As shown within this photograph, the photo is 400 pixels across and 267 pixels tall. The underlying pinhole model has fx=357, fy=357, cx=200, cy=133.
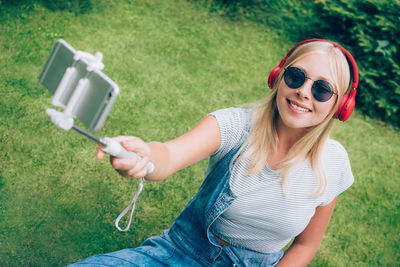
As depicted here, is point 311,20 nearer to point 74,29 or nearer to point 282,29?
point 282,29

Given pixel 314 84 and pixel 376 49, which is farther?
pixel 376 49

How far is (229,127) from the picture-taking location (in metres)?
1.98

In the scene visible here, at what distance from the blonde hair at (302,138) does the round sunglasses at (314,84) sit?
0.07 m

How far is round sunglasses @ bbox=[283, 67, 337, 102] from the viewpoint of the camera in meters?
1.98

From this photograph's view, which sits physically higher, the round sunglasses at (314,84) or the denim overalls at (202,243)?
the round sunglasses at (314,84)

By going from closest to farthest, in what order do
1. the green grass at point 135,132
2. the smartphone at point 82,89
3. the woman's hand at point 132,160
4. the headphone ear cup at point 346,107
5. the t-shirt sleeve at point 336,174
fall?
the smartphone at point 82,89
the woman's hand at point 132,160
the headphone ear cup at point 346,107
the t-shirt sleeve at point 336,174
the green grass at point 135,132

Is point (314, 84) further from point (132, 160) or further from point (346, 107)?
point (132, 160)

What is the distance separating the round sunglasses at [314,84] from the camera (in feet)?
6.49

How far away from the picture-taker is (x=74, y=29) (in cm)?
521

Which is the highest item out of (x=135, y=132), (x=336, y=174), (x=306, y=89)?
(x=306, y=89)

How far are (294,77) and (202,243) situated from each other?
1125mm

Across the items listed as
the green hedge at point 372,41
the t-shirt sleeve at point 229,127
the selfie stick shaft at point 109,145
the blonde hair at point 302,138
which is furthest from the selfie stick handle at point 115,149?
the green hedge at point 372,41

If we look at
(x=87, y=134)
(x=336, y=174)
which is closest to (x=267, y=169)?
(x=336, y=174)

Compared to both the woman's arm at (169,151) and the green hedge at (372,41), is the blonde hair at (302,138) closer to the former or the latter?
the woman's arm at (169,151)
